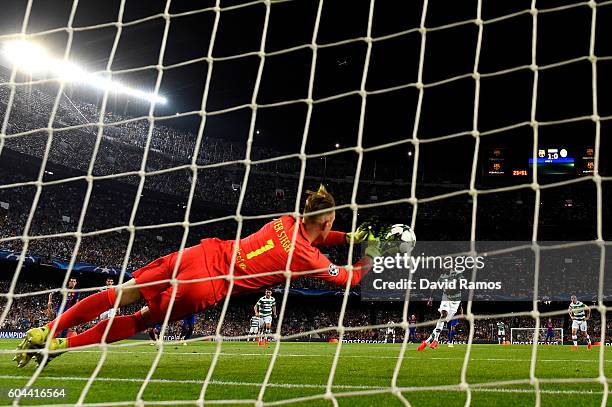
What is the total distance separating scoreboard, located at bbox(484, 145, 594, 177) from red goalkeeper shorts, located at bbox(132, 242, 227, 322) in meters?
24.9

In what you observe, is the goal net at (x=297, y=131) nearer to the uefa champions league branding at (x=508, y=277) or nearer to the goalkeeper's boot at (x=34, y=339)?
the uefa champions league branding at (x=508, y=277)

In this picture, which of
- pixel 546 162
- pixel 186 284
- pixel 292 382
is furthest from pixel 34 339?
pixel 546 162

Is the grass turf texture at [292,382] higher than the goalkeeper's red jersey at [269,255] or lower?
lower

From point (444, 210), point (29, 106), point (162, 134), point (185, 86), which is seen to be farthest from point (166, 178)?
point (444, 210)

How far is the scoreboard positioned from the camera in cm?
2616

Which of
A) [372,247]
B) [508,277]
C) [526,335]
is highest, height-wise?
[372,247]

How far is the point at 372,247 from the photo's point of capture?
4336 mm

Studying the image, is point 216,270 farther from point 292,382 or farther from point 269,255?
point 292,382

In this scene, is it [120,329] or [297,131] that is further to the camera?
[297,131]

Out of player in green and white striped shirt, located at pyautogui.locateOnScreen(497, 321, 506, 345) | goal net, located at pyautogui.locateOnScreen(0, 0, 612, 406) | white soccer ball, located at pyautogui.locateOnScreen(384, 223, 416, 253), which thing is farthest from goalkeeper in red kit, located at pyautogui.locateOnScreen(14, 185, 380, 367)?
player in green and white striped shirt, located at pyautogui.locateOnScreen(497, 321, 506, 345)

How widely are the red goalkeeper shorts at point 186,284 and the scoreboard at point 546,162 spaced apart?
24861mm

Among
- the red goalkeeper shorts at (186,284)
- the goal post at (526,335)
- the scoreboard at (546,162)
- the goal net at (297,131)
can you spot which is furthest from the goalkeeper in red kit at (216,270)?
the scoreboard at (546,162)

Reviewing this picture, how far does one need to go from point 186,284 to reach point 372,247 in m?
1.39

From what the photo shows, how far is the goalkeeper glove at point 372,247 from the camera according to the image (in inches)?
168
